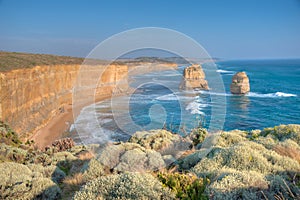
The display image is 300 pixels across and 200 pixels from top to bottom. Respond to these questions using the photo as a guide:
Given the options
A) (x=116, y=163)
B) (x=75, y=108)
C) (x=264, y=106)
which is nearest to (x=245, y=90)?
(x=264, y=106)

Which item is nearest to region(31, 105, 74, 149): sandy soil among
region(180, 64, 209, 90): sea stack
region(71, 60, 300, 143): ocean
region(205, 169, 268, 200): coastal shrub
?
region(71, 60, 300, 143): ocean

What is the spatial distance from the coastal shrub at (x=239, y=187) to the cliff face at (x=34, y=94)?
23031mm

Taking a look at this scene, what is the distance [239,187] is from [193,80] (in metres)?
62.3

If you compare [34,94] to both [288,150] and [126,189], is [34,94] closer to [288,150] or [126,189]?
[126,189]

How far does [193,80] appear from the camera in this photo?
64.6 m

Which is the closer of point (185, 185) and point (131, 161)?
point (185, 185)

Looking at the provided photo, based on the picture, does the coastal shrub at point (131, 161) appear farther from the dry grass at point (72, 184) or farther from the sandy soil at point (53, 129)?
the sandy soil at point (53, 129)

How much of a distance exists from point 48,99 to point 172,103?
69.7ft

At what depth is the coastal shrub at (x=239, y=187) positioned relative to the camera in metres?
3.42

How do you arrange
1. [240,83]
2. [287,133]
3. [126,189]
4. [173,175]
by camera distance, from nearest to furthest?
1. [126,189]
2. [173,175]
3. [287,133]
4. [240,83]

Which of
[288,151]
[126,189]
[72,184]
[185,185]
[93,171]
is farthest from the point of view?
[93,171]

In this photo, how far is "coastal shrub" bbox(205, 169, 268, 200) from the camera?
342 cm

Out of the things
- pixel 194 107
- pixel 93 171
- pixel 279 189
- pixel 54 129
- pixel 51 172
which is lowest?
pixel 54 129

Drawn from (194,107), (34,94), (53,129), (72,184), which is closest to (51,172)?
(72,184)
